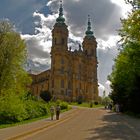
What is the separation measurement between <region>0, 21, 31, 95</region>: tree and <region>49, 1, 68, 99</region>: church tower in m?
84.7

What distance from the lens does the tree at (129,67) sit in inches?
1404

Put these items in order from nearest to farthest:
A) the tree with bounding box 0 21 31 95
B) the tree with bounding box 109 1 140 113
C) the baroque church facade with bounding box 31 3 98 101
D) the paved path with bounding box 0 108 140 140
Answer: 1. the paved path with bounding box 0 108 140 140
2. the tree with bounding box 109 1 140 113
3. the tree with bounding box 0 21 31 95
4. the baroque church facade with bounding box 31 3 98 101

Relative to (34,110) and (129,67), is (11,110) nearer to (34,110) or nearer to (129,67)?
(34,110)

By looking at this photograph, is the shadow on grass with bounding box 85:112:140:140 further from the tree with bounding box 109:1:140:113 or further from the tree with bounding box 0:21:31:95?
the tree with bounding box 0:21:31:95

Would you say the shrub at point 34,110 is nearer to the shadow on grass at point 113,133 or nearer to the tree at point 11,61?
the tree at point 11,61

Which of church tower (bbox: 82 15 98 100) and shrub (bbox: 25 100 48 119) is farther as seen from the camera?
church tower (bbox: 82 15 98 100)

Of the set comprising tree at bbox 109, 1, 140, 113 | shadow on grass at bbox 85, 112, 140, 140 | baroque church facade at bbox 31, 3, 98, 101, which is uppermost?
baroque church facade at bbox 31, 3, 98, 101

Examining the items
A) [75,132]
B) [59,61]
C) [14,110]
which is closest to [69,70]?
[59,61]

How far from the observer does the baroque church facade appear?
445 ft

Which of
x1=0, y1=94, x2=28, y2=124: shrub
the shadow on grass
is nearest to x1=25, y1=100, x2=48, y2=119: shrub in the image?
x1=0, y1=94, x2=28, y2=124: shrub

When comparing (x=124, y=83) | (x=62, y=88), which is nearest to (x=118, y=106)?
(x=124, y=83)

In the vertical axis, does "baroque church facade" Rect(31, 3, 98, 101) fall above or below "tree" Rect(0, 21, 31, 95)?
above

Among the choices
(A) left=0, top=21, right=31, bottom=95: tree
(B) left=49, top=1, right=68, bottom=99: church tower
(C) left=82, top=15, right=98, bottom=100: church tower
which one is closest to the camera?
(A) left=0, top=21, right=31, bottom=95: tree

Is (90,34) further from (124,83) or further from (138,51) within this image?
(138,51)
